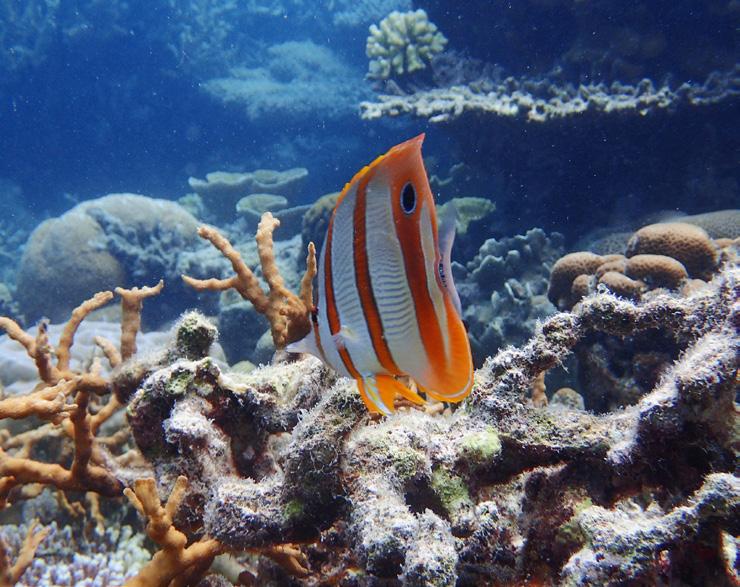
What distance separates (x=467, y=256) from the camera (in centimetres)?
814

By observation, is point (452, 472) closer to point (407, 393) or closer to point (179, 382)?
point (407, 393)

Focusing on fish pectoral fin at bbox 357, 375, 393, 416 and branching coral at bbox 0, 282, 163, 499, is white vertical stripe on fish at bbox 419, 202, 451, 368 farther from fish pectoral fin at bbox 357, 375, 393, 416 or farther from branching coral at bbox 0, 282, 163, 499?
branching coral at bbox 0, 282, 163, 499

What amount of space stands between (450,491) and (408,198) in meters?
1.25

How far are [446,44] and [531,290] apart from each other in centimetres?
704

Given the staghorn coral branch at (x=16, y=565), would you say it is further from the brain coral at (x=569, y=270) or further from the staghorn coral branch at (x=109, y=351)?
the brain coral at (x=569, y=270)

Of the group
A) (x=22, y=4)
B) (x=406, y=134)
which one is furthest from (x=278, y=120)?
(x=22, y=4)

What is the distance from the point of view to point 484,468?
1874 mm

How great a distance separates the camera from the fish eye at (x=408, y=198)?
1.04m

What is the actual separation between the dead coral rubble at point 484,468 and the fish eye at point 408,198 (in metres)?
0.93

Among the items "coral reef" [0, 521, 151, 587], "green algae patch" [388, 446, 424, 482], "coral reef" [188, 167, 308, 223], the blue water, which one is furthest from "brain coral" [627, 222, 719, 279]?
"coral reef" [188, 167, 308, 223]

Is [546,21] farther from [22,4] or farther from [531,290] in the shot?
[22,4]

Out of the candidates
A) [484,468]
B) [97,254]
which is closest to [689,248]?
[484,468]

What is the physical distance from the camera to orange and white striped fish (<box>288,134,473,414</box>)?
3.41 ft

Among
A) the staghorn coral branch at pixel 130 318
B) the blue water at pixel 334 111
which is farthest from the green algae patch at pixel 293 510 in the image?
the blue water at pixel 334 111
